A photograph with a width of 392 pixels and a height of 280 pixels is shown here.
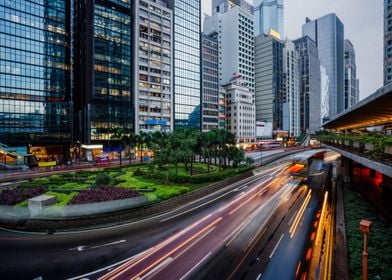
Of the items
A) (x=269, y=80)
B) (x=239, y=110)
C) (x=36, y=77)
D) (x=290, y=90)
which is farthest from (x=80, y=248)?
(x=290, y=90)

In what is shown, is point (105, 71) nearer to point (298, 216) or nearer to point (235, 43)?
point (298, 216)

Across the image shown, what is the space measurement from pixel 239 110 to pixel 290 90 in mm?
68093

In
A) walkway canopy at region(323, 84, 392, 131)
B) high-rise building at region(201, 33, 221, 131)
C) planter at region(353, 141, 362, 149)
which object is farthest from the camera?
high-rise building at region(201, 33, 221, 131)

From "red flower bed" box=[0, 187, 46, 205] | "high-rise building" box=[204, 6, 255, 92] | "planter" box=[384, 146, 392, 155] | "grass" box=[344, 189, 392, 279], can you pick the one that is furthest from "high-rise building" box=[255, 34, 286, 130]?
"red flower bed" box=[0, 187, 46, 205]

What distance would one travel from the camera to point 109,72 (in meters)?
84.2

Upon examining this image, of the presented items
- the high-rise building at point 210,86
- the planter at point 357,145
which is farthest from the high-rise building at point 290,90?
the planter at point 357,145

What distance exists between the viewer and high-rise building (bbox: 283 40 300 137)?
561 ft

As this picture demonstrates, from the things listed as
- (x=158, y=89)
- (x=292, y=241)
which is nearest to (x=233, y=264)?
(x=292, y=241)

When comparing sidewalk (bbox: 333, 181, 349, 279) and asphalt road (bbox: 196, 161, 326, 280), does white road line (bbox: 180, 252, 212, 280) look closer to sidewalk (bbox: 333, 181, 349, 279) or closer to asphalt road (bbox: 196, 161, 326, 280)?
asphalt road (bbox: 196, 161, 326, 280)

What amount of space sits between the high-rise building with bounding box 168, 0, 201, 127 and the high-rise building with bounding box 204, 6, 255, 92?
35.0m

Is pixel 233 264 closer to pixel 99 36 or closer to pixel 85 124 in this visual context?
pixel 85 124

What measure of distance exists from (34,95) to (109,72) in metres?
26.1

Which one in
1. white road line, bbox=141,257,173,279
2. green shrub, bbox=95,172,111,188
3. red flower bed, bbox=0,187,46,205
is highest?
green shrub, bbox=95,172,111,188

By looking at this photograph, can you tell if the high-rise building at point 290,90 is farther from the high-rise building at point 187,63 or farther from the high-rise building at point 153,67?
the high-rise building at point 153,67
